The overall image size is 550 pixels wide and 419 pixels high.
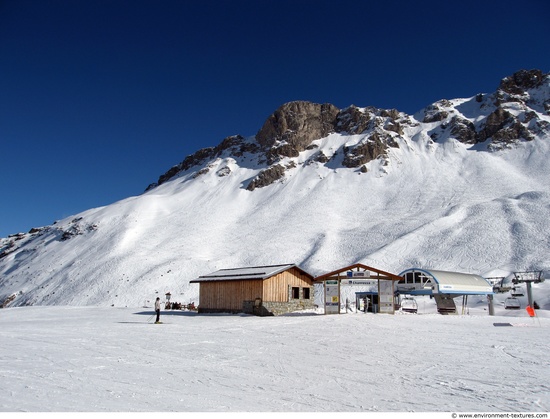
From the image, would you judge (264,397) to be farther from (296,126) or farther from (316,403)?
(296,126)

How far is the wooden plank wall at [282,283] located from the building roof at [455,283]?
8293 millimetres

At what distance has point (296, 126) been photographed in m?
137

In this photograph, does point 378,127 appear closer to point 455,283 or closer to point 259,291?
point 455,283

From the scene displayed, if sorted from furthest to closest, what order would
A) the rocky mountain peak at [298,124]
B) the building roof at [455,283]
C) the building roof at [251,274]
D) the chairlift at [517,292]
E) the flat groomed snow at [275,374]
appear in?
1. the rocky mountain peak at [298,124]
2. the chairlift at [517,292]
3. the building roof at [455,283]
4. the building roof at [251,274]
5. the flat groomed snow at [275,374]

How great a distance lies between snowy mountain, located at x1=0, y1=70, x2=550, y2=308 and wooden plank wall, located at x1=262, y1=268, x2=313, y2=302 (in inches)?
812

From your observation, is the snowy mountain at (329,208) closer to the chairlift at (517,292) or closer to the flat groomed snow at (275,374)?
the chairlift at (517,292)

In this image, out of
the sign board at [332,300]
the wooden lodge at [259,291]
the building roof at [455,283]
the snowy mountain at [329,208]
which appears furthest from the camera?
the snowy mountain at [329,208]

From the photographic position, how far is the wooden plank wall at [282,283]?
31.0 meters

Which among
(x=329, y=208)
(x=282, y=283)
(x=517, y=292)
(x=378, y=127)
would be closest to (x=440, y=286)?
(x=517, y=292)

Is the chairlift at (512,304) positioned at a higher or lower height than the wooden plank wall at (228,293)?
lower

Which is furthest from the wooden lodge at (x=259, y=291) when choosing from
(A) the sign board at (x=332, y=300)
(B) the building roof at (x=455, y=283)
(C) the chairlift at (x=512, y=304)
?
(C) the chairlift at (x=512, y=304)

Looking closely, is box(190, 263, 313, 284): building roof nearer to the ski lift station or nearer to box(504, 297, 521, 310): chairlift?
the ski lift station

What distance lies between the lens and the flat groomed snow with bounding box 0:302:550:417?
22.5 ft

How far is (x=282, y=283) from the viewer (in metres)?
32.4
